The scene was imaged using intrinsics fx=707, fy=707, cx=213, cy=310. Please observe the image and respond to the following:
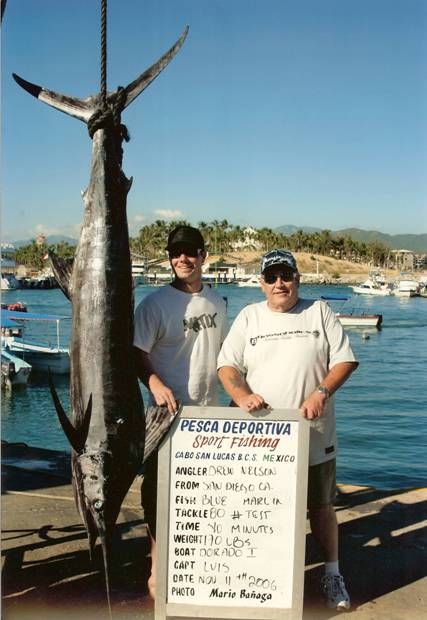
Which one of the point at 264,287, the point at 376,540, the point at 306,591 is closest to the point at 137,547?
the point at 306,591

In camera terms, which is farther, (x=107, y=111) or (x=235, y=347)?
(x=235, y=347)

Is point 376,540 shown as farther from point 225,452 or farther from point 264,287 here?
point 264,287

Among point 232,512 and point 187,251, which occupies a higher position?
point 187,251

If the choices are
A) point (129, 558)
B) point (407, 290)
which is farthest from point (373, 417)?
point (407, 290)

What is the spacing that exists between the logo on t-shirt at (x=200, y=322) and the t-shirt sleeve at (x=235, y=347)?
106 millimetres

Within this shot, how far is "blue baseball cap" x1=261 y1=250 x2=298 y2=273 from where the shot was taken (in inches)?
106

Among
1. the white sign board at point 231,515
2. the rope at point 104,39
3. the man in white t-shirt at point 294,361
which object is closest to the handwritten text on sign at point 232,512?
the white sign board at point 231,515

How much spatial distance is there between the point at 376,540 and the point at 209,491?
1.25 m

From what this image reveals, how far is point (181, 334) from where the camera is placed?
9.04 ft

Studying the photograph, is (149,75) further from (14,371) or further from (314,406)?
(14,371)

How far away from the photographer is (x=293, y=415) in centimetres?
258

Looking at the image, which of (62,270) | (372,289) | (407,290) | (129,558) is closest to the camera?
(62,270)

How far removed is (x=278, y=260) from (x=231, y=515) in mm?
975

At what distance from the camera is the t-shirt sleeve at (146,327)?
271 centimetres
